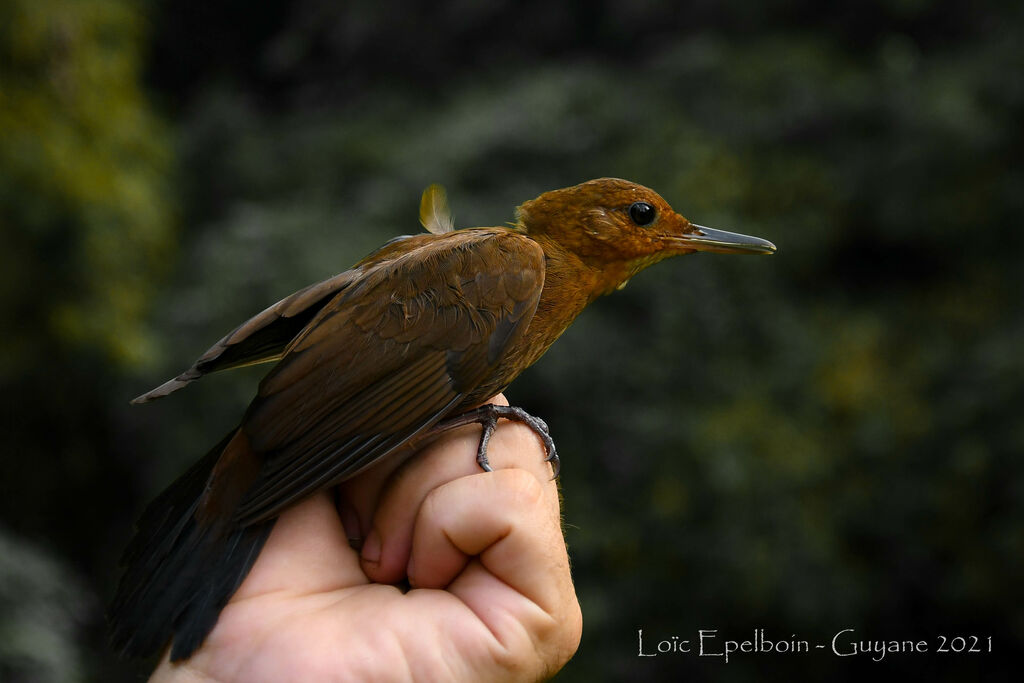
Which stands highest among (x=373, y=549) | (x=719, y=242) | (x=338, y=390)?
(x=719, y=242)

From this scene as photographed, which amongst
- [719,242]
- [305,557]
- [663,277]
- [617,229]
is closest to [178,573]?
[305,557]

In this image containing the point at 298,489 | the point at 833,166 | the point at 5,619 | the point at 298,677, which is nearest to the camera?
the point at 298,677

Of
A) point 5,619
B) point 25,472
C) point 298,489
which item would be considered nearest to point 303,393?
point 298,489

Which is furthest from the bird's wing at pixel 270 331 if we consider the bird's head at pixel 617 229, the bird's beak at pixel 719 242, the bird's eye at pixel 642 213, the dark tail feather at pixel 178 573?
the bird's beak at pixel 719 242

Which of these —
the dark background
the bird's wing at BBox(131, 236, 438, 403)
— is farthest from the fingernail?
the dark background

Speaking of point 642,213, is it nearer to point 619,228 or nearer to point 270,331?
point 619,228

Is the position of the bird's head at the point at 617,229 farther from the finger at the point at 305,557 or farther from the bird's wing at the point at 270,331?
the finger at the point at 305,557

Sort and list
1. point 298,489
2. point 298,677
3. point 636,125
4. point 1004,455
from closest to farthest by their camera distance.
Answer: point 298,677
point 298,489
point 1004,455
point 636,125

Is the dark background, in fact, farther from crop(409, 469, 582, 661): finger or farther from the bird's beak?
crop(409, 469, 582, 661): finger

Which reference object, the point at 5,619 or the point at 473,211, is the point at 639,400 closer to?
→ the point at 473,211
